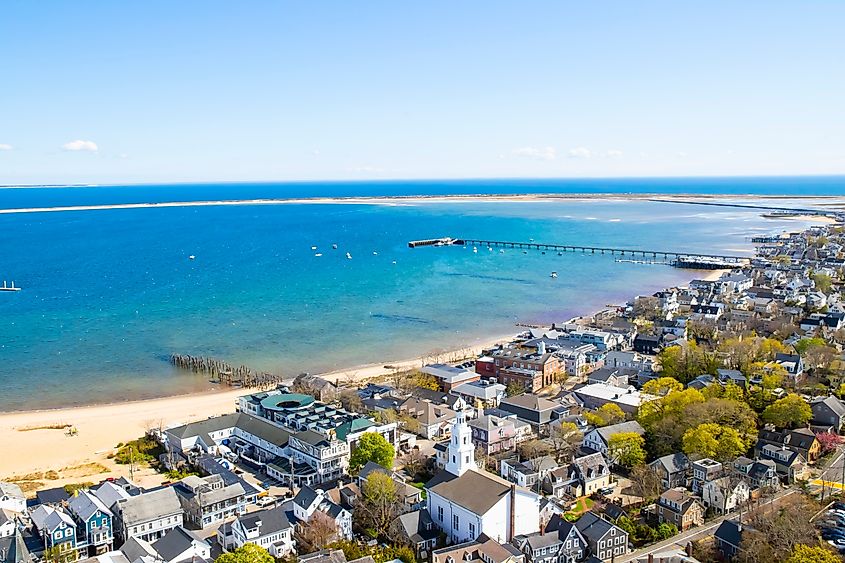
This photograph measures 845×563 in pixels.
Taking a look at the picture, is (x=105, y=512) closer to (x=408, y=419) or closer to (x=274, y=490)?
(x=274, y=490)

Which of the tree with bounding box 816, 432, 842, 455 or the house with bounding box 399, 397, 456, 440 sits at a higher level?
the tree with bounding box 816, 432, 842, 455

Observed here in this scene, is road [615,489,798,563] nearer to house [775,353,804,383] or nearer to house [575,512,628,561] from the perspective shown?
house [575,512,628,561]

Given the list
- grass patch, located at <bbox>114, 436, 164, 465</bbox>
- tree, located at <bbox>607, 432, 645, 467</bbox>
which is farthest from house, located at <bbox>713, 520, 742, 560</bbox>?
grass patch, located at <bbox>114, 436, 164, 465</bbox>

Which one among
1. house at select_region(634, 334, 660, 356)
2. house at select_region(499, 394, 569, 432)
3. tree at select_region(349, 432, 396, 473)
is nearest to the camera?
tree at select_region(349, 432, 396, 473)

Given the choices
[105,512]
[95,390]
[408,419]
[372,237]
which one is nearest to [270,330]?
[95,390]

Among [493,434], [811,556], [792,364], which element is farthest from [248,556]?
[792,364]

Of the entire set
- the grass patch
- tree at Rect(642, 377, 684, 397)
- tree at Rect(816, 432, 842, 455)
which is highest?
tree at Rect(642, 377, 684, 397)

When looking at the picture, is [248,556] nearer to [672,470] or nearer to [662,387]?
[672,470]
